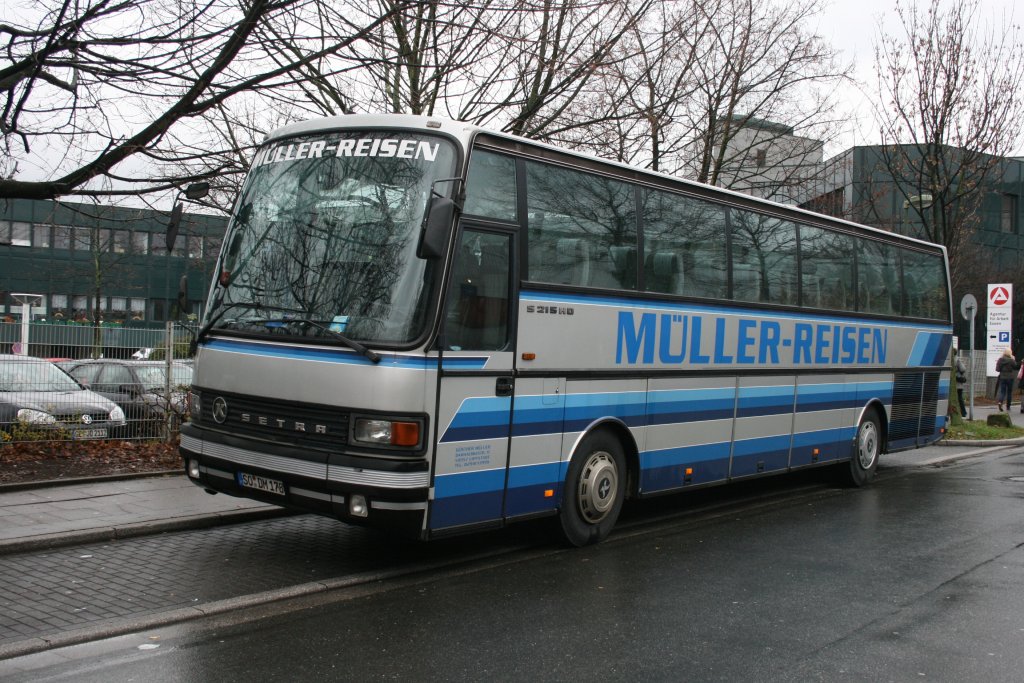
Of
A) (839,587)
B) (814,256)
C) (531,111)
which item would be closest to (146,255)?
(531,111)

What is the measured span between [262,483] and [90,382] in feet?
22.5

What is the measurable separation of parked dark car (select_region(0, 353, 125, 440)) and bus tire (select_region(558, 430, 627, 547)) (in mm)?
7449

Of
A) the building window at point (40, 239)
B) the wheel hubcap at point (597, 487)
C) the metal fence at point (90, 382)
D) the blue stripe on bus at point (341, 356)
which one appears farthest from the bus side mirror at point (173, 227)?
the building window at point (40, 239)

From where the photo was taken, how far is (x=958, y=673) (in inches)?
212

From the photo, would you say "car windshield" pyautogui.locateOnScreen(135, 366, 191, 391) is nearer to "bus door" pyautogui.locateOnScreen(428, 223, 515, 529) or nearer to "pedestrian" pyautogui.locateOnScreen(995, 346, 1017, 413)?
"bus door" pyautogui.locateOnScreen(428, 223, 515, 529)

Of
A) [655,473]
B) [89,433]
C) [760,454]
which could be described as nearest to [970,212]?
[760,454]

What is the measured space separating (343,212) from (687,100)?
15.1 meters

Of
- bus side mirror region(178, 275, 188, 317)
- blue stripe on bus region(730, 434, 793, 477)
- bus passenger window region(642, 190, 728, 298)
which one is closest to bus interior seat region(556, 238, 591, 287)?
bus passenger window region(642, 190, 728, 298)

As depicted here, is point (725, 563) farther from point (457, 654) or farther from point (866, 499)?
point (866, 499)

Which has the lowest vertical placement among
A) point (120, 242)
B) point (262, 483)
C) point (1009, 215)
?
point (262, 483)

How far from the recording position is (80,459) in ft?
39.2

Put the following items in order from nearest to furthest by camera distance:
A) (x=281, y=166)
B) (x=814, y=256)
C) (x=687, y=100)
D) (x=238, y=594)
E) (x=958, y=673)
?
1. (x=958, y=673)
2. (x=238, y=594)
3. (x=281, y=166)
4. (x=814, y=256)
5. (x=687, y=100)

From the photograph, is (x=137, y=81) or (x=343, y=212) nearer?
(x=343, y=212)

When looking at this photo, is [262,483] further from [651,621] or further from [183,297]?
[651,621]
